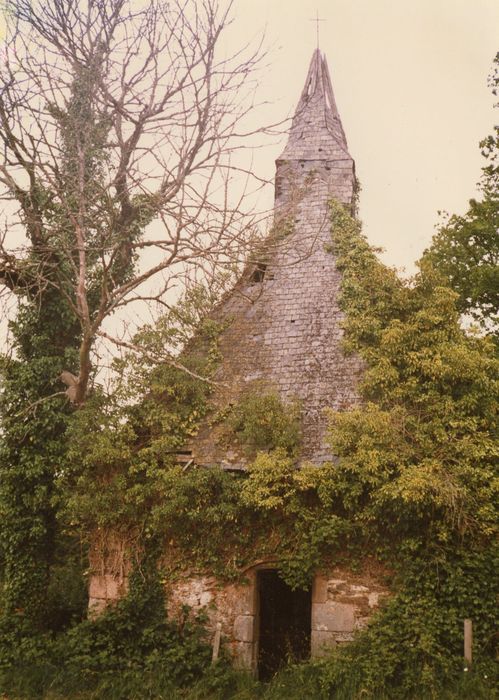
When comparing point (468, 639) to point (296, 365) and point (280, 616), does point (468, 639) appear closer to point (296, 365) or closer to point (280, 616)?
point (280, 616)

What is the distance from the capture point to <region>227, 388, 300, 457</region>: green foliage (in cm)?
1062

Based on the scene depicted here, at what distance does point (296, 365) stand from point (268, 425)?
176 cm

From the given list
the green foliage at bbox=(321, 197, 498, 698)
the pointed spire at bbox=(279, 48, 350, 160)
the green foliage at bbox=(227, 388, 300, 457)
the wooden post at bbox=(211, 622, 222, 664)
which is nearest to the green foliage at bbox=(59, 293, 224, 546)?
the green foliage at bbox=(227, 388, 300, 457)

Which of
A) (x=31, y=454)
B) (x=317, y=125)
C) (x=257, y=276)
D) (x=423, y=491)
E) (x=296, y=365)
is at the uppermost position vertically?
(x=317, y=125)

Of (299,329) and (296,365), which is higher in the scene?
(299,329)

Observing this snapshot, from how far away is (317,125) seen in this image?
1553 cm

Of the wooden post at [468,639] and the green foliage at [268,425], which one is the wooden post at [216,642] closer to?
the green foliage at [268,425]

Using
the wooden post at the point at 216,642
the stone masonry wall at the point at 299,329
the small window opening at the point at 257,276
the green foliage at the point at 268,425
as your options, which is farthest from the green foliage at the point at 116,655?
the small window opening at the point at 257,276

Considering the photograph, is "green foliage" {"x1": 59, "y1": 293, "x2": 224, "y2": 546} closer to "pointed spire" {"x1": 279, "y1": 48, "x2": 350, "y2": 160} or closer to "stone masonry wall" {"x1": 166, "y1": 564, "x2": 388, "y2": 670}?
"stone masonry wall" {"x1": 166, "y1": 564, "x2": 388, "y2": 670}

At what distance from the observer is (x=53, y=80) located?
936 cm

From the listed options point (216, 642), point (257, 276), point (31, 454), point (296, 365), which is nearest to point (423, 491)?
point (296, 365)

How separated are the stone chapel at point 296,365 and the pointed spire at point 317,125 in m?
0.03

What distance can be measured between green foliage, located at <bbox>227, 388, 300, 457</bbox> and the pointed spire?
6.57 meters

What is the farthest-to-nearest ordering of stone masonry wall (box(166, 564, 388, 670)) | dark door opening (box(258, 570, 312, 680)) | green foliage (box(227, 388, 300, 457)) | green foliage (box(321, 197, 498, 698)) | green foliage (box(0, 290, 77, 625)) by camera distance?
dark door opening (box(258, 570, 312, 680)) < green foliage (box(0, 290, 77, 625)) < green foliage (box(227, 388, 300, 457)) < stone masonry wall (box(166, 564, 388, 670)) < green foliage (box(321, 197, 498, 698))
